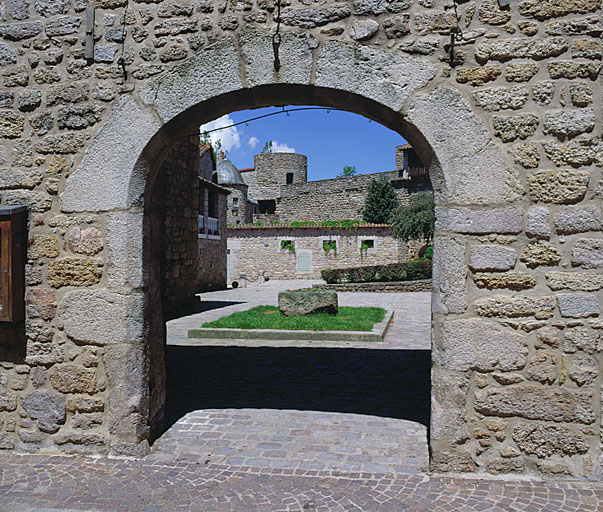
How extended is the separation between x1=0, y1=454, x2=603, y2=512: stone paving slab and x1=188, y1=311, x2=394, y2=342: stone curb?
472 cm

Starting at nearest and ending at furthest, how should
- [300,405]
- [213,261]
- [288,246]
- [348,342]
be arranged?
→ [300,405], [348,342], [213,261], [288,246]

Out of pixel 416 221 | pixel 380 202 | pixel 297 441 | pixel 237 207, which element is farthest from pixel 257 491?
pixel 237 207

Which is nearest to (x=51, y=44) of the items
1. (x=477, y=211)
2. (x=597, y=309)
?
(x=477, y=211)

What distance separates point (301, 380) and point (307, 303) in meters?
4.74

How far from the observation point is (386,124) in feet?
11.6

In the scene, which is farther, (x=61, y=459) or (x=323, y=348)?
(x=323, y=348)

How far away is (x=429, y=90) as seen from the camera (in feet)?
10.3

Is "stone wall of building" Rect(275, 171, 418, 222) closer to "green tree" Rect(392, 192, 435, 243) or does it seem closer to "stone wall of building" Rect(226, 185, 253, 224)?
"stone wall of building" Rect(226, 185, 253, 224)

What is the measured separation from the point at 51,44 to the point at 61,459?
2892 mm

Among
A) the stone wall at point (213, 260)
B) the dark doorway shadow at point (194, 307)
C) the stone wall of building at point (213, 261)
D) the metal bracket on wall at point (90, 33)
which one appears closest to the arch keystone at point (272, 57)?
the metal bracket on wall at point (90, 33)

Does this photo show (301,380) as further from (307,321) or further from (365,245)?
(365,245)

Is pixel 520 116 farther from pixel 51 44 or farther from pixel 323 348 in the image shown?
pixel 323 348

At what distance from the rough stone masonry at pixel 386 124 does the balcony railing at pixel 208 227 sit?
1400cm

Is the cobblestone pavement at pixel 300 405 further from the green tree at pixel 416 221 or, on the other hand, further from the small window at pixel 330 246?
the small window at pixel 330 246
